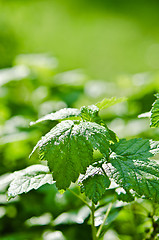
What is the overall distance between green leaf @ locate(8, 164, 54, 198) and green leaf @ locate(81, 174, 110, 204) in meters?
0.15

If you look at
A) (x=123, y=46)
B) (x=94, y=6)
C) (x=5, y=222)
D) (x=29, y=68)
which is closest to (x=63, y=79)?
(x=29, y=68)

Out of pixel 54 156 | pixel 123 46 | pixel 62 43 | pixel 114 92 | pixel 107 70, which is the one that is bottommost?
pixel 54 156

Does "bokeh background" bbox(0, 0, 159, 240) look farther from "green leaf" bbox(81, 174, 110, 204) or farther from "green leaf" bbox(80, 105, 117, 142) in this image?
"green leaf" bbox(81, 174, 110, 204)

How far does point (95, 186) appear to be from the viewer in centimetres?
87

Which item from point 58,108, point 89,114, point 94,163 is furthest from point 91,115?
point 58,108

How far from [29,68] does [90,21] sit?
6.26 meters

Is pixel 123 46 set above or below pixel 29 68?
above

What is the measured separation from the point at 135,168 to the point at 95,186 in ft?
0.41

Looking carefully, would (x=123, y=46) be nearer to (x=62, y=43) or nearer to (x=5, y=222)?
(x=62, y=43)

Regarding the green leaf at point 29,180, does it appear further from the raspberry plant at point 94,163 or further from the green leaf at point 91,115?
the green leaf at point 91,115

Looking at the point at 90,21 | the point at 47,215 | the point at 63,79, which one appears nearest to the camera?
the point at 47,215

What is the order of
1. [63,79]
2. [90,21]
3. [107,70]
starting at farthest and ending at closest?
[90,21], [107,70], [63,79]

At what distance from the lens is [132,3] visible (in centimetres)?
956

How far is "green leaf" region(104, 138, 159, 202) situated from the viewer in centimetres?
85
